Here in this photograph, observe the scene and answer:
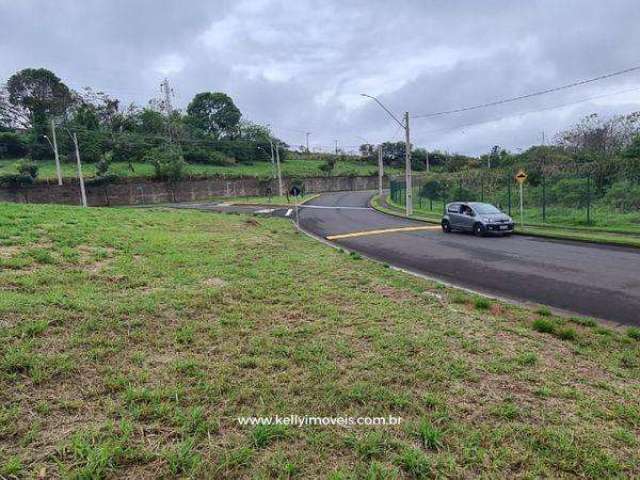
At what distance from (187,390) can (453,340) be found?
3306 millimetres

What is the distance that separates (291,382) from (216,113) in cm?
8940

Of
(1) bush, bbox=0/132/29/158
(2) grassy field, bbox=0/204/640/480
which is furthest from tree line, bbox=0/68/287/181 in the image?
(2) grassy field, bbox=0/204/640/480

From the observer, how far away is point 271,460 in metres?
2.71

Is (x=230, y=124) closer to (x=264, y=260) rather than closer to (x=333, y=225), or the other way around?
(x=333, y=225)

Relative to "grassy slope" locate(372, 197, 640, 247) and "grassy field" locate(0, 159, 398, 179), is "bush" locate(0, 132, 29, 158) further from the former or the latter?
"grassy slope" locate(372, 197, 640, 247)

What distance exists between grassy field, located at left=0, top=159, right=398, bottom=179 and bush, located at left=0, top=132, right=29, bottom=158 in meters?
3.45

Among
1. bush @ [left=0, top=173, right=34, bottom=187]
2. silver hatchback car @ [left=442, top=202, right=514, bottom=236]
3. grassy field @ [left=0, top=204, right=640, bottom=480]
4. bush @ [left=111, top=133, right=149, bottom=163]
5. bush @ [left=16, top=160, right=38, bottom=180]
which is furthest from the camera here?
bush @ [left=111, top=133, right=149, bottom=163]

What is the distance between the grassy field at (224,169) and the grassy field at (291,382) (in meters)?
52.3

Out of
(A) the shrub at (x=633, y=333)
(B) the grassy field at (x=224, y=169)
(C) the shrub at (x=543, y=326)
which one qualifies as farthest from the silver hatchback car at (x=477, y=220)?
(B) the grassy field at (x=224, y=169)

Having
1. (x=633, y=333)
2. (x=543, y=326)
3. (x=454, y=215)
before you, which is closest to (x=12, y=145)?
A: (x=454, y=215)

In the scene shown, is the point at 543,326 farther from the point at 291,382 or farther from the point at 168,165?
the point at 168,165

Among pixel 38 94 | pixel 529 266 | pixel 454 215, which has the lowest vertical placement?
pixel 529 266

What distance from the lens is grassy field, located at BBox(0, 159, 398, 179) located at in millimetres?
50938

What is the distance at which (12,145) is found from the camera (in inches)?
2232
